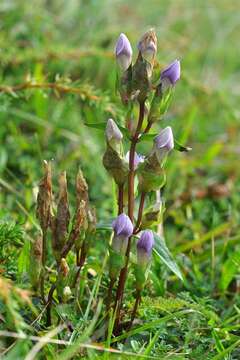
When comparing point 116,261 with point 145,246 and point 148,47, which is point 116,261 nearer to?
point 145,246

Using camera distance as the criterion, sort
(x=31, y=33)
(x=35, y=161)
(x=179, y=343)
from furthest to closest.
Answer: (x=31, y=33) < (x=35, y=161) < (x=179, y=343)

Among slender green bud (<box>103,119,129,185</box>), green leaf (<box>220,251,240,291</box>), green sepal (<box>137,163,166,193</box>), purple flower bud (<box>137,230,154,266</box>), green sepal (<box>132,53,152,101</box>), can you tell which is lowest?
green leaf (<box>220,251,240,291</box>)

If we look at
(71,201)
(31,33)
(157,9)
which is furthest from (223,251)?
(157,9)

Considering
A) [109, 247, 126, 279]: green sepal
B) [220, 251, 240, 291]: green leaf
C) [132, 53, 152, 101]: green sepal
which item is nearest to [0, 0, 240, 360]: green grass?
[220, 251, 240, 291]: green leaf

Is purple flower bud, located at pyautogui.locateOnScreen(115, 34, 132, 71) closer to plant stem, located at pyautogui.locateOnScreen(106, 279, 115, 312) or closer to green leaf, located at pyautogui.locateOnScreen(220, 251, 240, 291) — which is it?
plant stem, located at pyautogui.locateOnScreen(106, 279, 115, 312)

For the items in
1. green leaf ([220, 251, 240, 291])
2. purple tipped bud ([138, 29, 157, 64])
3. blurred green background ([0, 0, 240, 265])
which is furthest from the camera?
blurred green background ([0, 0, 240, 265])

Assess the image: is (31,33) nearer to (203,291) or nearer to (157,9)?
(157,9)

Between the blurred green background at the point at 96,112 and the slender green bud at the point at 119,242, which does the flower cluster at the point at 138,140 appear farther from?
the blurred green background at the point at 96,112
